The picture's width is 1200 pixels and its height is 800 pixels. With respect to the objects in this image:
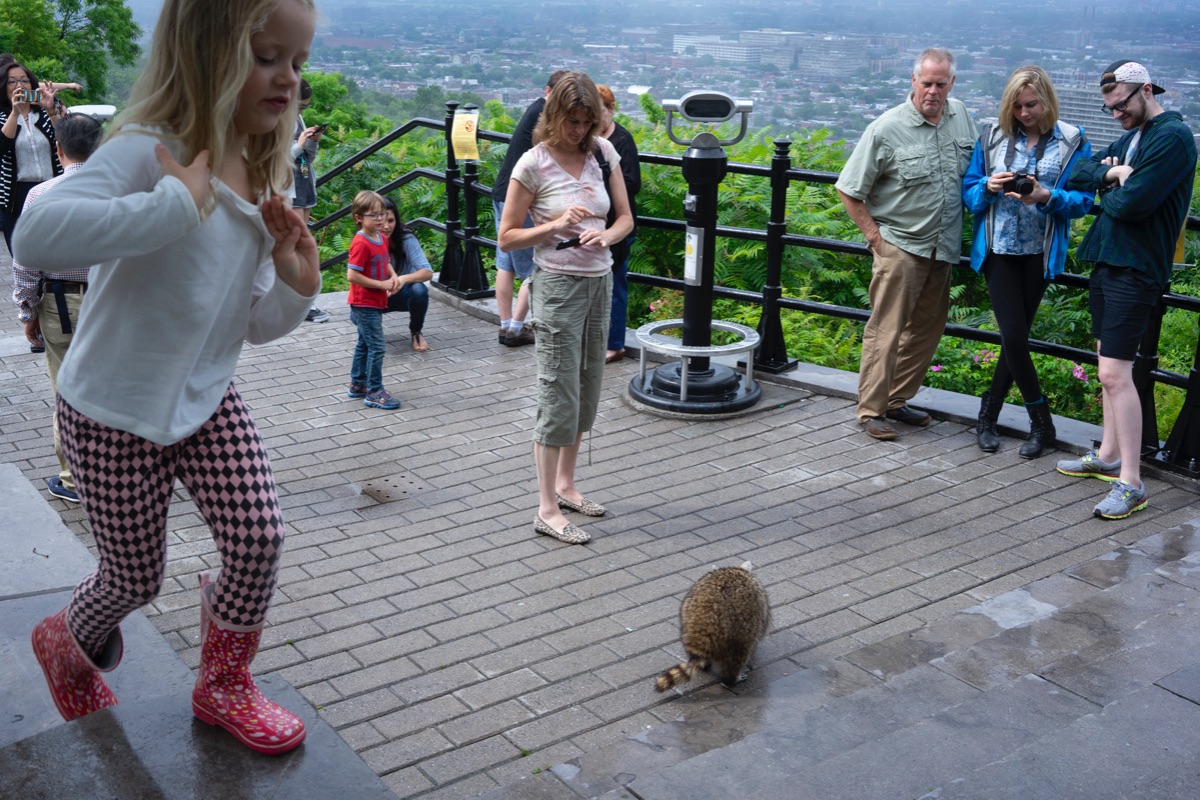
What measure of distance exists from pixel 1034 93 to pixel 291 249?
14.2ft

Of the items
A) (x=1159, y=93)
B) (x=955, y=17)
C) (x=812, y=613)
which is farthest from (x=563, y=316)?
(x=955, y=17)

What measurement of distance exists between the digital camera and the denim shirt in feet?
0.32

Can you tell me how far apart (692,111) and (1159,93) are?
2373mm

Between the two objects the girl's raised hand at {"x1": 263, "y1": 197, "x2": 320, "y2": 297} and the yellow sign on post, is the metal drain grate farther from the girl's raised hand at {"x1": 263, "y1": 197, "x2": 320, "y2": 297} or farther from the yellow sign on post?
the yellow sign on post

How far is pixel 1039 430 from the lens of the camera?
6.24 meters

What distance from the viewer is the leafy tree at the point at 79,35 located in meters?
19.2

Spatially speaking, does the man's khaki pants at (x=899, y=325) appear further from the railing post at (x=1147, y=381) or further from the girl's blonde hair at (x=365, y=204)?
the girl's blonde hair at (x=365, y=204)

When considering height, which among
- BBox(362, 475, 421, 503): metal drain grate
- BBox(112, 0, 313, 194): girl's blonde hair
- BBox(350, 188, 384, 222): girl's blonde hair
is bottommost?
BBox(362, 475, 421, 503): metal drain grate

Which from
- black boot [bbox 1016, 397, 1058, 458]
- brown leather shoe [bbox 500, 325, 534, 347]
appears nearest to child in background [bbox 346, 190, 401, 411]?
brown leather shoe [bbox 500, 325, 534, 347]

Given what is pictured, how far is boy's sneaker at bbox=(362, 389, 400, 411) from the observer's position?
7.00 m

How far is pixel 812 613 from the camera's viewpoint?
4594 mm

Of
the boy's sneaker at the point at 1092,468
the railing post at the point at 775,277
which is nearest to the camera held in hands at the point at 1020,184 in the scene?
the boy's sneaker at the point at 1092,468

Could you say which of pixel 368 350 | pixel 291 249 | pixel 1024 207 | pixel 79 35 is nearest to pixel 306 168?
pixel 368 350

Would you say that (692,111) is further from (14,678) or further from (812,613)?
(14,678)
